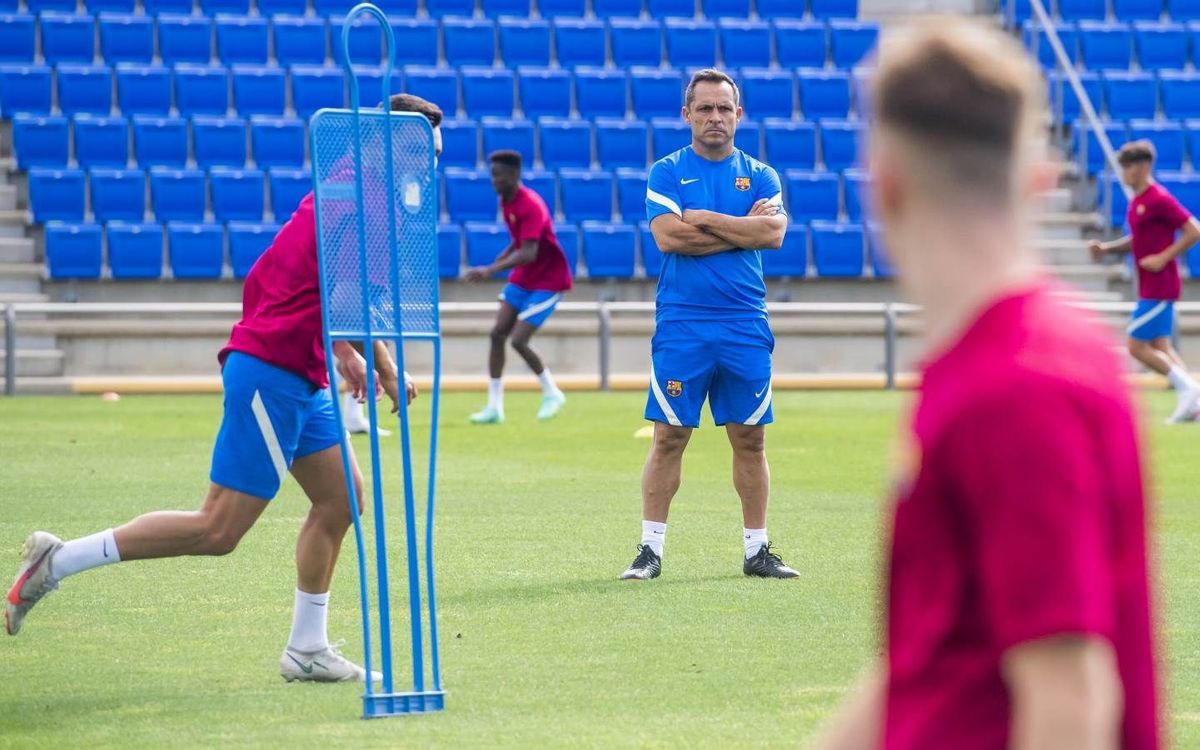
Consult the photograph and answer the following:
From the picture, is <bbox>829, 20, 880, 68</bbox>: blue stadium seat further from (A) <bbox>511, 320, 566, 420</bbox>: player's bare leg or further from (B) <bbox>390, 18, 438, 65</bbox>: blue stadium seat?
(A) <bbox>511, 320, 566, 420</bbox>: player's bare leg

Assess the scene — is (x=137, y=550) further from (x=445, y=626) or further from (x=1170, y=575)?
(x=1170, y=575)

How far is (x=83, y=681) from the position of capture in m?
6.25

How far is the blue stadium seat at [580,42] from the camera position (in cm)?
2683

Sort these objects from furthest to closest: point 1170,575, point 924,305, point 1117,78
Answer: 1. point 1117,78
2. point 1170,575
3. point 924,305

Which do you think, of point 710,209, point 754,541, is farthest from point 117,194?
point 754,541

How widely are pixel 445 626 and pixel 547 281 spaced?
35.2ft

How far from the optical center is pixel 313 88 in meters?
25.1

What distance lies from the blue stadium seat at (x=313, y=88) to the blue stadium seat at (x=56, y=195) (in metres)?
3.08

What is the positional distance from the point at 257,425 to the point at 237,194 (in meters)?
18.3

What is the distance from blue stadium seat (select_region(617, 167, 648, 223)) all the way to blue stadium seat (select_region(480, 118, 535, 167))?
1.23 meters

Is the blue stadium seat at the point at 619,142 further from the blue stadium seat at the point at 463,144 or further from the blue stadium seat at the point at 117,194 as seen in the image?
the blue stadium seat at the point at 117,194

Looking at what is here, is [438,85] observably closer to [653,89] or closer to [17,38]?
[653,89]

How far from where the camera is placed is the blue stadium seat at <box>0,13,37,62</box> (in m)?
25.0

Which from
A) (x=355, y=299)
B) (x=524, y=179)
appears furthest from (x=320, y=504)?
(x=524, y=179)
